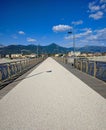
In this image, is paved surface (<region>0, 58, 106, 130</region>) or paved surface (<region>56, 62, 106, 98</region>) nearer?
paved surface (<region>0, 58, 106, 130</region>)

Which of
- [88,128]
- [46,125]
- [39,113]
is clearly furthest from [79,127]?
[39,113]

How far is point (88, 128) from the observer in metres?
4.23

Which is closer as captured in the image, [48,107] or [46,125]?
[46,125]

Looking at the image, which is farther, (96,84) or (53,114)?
(96,84)

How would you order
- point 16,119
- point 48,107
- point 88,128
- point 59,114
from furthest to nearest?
point 48,107 < point 59,114 < point 16,119 < point 88,128

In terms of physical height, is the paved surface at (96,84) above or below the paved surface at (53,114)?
below

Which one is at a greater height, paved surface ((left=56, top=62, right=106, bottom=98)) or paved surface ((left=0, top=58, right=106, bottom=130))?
paved surface ((left=0, top=58, right=106, bottom=130))

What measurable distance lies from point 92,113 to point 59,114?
922mm

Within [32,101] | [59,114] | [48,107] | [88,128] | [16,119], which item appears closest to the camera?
[88,128]

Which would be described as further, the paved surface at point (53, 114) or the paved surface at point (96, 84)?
the paved surface at point (96, 84)

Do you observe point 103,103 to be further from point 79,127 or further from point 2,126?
point 2,126

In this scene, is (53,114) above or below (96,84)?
above

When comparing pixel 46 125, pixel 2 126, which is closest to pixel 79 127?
pixel 46 125

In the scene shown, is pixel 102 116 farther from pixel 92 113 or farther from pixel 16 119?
pixel 16 119
